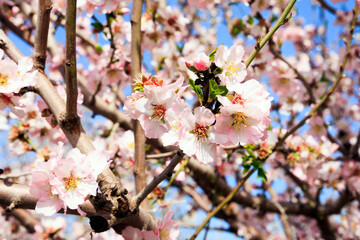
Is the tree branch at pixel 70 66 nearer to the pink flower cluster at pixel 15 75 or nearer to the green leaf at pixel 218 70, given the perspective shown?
the pink flower cluster at pixel 15 75

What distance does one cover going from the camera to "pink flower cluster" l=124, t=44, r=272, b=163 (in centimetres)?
104

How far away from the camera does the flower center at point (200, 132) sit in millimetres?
1057

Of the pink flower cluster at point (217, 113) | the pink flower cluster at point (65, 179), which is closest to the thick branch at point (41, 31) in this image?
the pink flower cluster at point (65, 179)

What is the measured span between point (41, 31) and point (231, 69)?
0.85 metres

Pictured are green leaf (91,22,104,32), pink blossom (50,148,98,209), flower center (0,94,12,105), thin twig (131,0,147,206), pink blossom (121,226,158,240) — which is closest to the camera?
pink blossom (50,148,98,209)

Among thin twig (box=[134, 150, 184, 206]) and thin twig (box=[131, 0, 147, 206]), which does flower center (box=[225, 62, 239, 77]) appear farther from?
thin twig (box=[131, 0, 147, 206])

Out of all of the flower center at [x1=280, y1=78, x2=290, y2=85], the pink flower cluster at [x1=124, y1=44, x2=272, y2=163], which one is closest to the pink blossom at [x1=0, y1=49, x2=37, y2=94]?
the pink flower cluster at [x1=124, y1=44, x2=272, y2=163]

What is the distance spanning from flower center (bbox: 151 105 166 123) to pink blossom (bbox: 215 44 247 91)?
0.24 metres

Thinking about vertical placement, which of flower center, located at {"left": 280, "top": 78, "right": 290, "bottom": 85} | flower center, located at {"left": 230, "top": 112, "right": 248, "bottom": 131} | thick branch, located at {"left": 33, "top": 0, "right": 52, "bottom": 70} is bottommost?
flower center, located at {"left": 230, "top": 112, "right": 248, "bottom": 131}

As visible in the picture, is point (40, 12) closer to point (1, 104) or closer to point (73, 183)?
point (1, 104)

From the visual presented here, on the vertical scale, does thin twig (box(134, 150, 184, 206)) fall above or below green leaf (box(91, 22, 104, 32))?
below

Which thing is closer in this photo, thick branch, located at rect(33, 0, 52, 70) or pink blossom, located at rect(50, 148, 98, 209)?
pink blossom, located at rect(50, 148, 98, 209)

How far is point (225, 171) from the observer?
3.55 metres

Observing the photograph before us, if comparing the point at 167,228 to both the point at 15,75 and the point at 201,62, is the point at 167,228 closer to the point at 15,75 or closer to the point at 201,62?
the point at 201,62
